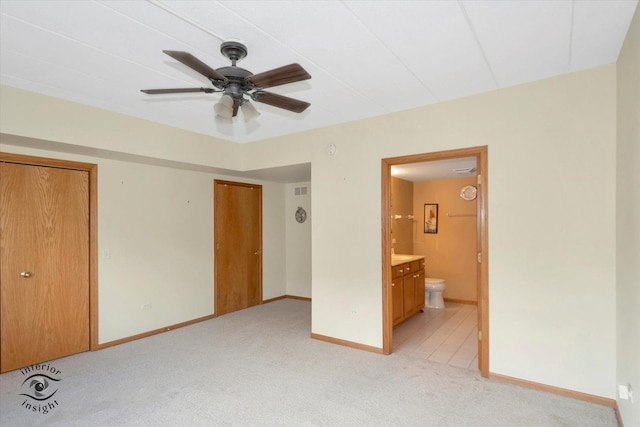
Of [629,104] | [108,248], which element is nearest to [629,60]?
[629,104]

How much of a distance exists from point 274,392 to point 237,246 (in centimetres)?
304

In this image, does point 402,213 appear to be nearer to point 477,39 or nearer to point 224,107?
point 477,39

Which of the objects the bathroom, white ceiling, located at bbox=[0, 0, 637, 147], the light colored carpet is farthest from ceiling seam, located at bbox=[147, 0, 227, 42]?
the bathroom

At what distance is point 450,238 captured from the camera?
6180mm

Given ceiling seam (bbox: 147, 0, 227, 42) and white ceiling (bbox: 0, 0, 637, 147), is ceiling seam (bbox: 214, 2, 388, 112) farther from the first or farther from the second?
ceiling seam (bbox: 147, 0, 227, 42)

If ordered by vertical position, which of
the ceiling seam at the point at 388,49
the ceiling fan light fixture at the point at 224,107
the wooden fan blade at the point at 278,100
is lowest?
the ceiling fan light fixture at the point at 224,107

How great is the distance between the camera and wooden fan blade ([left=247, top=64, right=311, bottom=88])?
6.04 feet

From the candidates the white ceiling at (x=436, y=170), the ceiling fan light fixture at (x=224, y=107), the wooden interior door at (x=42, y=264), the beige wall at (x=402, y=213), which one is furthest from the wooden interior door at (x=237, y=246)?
the ceiling fan light fixture at (x=224, y=107)

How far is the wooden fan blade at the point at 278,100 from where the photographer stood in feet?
7.29

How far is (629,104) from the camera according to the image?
2072mm

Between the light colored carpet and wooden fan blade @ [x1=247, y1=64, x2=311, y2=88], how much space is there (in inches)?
90.6

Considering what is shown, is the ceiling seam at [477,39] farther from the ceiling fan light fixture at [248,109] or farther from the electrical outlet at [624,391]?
the electrical outlet at [624,391]

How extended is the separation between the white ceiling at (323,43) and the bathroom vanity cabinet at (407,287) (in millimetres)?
2187

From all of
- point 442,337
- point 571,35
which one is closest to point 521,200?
point 571,35
